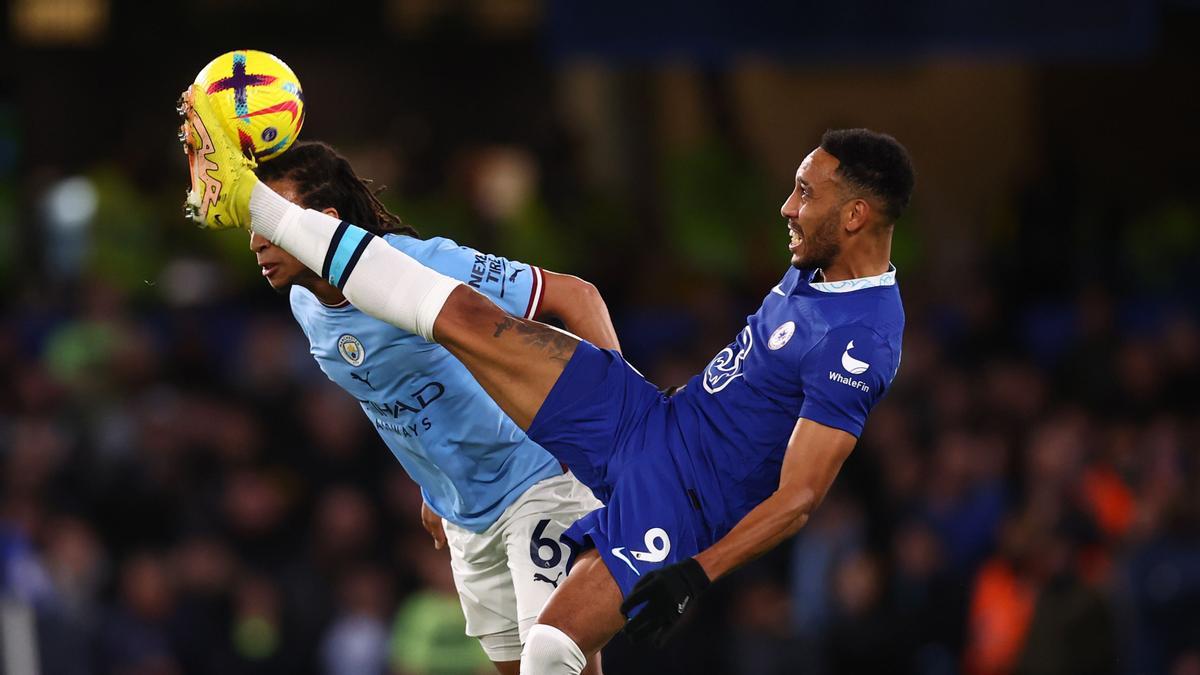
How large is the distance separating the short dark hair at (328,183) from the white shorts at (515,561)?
84 cm

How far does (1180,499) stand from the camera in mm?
8352

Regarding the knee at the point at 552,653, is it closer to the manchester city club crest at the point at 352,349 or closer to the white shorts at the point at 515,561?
the white shorts at the point at 515,561

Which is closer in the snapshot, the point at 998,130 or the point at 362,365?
the point at 362,365

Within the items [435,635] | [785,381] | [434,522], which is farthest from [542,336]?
[435,635]

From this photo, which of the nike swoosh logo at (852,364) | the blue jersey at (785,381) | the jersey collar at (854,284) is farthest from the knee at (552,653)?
the jersey collar at (854,284)

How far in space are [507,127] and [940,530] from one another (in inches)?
351

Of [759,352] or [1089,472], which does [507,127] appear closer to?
[1089,472]

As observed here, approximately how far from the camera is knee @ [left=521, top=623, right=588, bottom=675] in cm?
434

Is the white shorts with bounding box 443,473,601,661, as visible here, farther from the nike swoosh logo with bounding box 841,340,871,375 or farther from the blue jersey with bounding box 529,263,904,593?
the nike swoosh logo with bounding box 841,340,871,375

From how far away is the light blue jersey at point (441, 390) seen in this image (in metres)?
4.74

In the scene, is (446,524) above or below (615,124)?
above

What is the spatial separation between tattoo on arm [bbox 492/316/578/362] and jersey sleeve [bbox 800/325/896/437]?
1.97 ft

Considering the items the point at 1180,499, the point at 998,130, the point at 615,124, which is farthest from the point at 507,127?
the point at 1180,499

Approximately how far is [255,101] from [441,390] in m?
0.91
